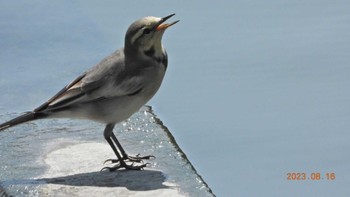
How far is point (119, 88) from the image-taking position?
6941 mm

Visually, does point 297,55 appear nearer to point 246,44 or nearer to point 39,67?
point 246,44

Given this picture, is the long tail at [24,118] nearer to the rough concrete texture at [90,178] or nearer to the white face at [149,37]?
the rough concrete texture at [90,178]

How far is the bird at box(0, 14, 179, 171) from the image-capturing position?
6926 mm

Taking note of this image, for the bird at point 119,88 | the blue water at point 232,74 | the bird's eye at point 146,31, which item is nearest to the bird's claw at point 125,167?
the bird at point 119,88

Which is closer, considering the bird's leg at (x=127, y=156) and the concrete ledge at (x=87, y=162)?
the concrete ledge at (x=87, y=162)

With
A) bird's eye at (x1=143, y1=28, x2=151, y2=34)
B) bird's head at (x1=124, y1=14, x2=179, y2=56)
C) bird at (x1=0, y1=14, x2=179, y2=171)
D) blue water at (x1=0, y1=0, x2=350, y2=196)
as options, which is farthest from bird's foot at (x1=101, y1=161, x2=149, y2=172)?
bird's eye at (x1=143, y1=28, x2=151, y2=34)

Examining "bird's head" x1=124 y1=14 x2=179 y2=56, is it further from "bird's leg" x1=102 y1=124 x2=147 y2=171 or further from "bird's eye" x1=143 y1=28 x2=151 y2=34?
"bird's leg" x1=102 y1=124 x2=147 y2=171

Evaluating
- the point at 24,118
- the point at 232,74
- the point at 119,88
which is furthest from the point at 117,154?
the point at 232,74

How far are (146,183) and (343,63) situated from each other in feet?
7.40

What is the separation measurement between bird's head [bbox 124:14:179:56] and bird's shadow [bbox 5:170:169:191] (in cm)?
79

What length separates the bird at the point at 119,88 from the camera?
22.7 ft

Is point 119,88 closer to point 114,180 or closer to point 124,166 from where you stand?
point 124,166

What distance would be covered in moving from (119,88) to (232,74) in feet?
4.80

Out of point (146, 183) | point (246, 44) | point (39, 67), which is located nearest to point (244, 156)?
point (146, 183)
